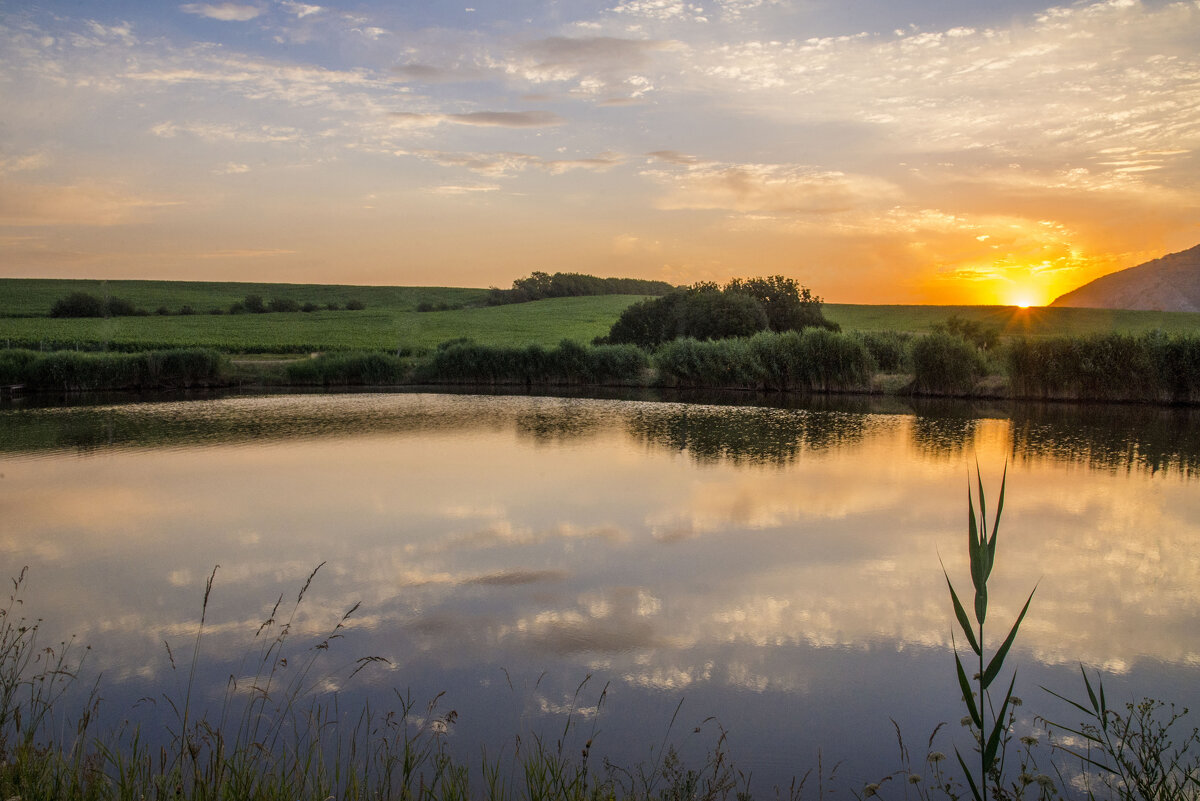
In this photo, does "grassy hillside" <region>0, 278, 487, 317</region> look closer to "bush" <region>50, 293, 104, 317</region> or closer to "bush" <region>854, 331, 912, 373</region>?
"bush" <region>50, 293, 104, 317</region>

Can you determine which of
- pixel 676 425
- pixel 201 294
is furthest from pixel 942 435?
pixel 201 294

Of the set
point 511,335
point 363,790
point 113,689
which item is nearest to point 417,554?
point 113,689

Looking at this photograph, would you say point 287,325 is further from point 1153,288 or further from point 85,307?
point 1153,288

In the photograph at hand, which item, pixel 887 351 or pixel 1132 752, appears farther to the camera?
pixel 887 351

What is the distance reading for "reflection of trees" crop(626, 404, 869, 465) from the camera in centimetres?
1548

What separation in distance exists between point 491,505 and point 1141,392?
807 inches

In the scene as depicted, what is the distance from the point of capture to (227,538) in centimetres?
923

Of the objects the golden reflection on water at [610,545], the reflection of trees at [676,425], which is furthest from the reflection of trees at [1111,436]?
the golden reflection on water at [610,545]

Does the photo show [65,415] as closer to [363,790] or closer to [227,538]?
[227,538]

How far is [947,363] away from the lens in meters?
26.3

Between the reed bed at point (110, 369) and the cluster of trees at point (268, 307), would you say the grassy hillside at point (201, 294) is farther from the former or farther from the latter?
the reed bed at point (110, 369)

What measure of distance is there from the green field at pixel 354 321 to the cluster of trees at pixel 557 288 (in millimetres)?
4035

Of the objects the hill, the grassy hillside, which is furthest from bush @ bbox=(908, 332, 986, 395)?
the grassy hillside

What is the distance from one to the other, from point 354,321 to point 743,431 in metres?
45.7
